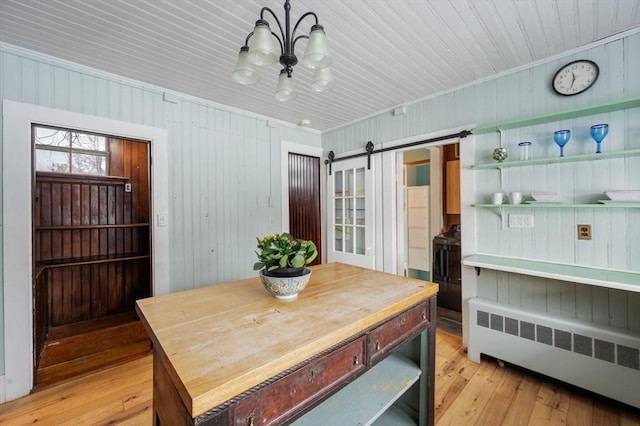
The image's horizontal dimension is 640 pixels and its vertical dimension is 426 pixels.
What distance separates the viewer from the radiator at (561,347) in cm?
170

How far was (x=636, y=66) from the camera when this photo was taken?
1.78 meters

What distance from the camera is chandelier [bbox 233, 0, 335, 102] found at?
3.71ft

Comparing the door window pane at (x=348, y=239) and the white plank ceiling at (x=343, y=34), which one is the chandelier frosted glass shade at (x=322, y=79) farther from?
the door window pane at (x=348, y=239)

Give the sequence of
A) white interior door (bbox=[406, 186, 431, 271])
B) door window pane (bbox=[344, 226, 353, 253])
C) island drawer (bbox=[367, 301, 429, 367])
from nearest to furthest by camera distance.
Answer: island drawer (bbox=[367, 301, 429, 367])
door window pane (bbox=[344, 226, 353, 253])
white interior door (bbox=[406, 186, 431, 271])

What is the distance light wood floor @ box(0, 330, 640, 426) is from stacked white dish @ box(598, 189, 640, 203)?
1.36 m

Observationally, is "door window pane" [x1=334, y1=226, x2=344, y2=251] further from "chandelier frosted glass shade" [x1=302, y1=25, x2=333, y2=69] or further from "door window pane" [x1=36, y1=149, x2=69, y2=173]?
"door window pane" [x1=36, y1=149, x2=69, y2=173]

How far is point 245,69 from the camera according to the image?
50.1 inches

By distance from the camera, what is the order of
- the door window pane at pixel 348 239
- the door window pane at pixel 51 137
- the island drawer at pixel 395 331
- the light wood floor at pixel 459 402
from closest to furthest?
the island drawer at pixel 395 331, the light wood floor at pixel 459 402, the door window pane at pixel 51 137, the door window pane at pixel 348 239

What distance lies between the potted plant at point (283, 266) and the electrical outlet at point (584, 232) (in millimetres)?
2092

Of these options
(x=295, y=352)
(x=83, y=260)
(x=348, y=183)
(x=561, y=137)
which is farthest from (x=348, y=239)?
(x=83, y=260)

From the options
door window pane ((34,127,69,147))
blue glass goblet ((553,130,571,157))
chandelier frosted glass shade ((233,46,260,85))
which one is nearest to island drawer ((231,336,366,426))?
chandelier frosted glass shade ((233,46,260,85))

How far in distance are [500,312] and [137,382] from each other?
2.98 meters

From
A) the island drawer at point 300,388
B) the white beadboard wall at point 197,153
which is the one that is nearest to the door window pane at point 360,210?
the white beadboard wall at point 197,153

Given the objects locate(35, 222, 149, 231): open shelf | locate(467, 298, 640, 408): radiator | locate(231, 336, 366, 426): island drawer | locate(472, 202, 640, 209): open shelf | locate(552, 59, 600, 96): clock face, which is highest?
locate(552, 59, 600, 96): clock face
